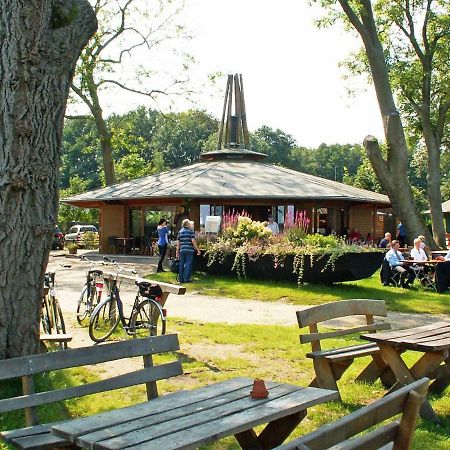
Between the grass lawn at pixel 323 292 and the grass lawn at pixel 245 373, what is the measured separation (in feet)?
13.1

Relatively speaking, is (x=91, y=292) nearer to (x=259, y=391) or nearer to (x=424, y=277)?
(x=259, y=391)

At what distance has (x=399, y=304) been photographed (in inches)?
533

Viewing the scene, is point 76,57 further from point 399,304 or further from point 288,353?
point 399,304

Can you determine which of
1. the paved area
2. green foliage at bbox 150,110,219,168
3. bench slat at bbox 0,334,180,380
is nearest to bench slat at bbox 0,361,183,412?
bench slat at bbox 0,334,180,380

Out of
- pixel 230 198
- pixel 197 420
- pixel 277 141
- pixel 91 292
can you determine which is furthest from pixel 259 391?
pixel 277 141

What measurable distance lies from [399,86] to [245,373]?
2412 cm

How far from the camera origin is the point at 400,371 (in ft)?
18.6

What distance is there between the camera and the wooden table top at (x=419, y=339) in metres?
5.48

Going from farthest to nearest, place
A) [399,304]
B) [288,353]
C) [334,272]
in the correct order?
[334,272], [399,304], [288,353]

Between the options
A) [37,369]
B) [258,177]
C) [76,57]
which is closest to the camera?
[37,369]

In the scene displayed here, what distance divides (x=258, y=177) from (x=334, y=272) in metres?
13.9

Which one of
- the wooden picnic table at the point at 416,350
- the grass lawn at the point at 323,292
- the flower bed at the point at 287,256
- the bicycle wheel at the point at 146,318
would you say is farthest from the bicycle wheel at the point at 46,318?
the flower bed at the point at 287,256

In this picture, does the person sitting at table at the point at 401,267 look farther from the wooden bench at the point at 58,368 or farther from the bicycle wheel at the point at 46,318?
Answer: the wooden bench at the point at 58,368

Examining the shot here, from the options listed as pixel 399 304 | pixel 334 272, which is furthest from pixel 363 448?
pixel 334 272
